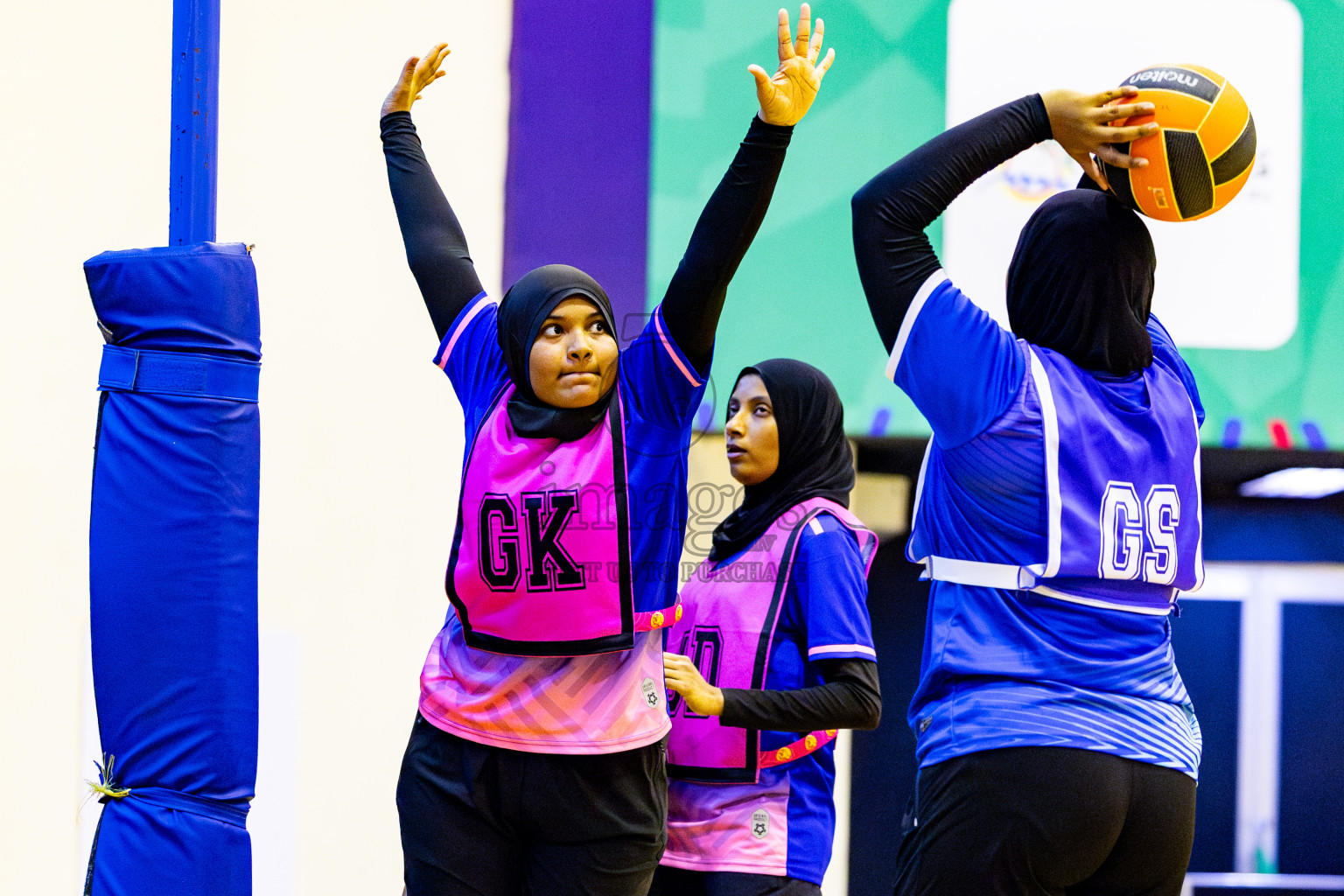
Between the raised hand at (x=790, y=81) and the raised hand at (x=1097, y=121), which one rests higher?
the raised hand at (x=790, y=81)

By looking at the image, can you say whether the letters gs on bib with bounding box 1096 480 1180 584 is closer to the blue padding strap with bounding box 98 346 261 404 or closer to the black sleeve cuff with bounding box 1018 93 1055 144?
the black sleeve cuff with bounding box 1018 93 1055 144

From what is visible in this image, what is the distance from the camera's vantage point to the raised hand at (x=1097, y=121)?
6.30 ft

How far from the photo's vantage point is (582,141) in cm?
420

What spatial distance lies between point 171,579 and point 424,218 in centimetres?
82

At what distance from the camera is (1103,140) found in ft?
6.38

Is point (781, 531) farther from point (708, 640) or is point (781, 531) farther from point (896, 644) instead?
point (896, 644)

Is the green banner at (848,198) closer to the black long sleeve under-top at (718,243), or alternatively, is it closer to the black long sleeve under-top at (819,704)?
the black long sleeve under-top at (819,704)

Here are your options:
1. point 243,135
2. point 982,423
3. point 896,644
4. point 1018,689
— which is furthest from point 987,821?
point 243,135

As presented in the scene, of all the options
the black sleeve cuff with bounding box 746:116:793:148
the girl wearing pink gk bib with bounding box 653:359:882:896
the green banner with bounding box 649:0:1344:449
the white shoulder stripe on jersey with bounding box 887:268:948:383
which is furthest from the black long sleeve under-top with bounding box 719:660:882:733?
the green banner with bounding box 649:0:1344:449

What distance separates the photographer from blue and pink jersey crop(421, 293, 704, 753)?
6.57 ft

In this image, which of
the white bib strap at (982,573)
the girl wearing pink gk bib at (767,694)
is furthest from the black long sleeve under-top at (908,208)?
→ the girl wearing pink gk bib at (767,694)

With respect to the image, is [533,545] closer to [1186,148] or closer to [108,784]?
[108,784]

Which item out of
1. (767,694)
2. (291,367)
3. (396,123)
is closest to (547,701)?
(767,694)

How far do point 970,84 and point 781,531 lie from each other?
2353 mm
